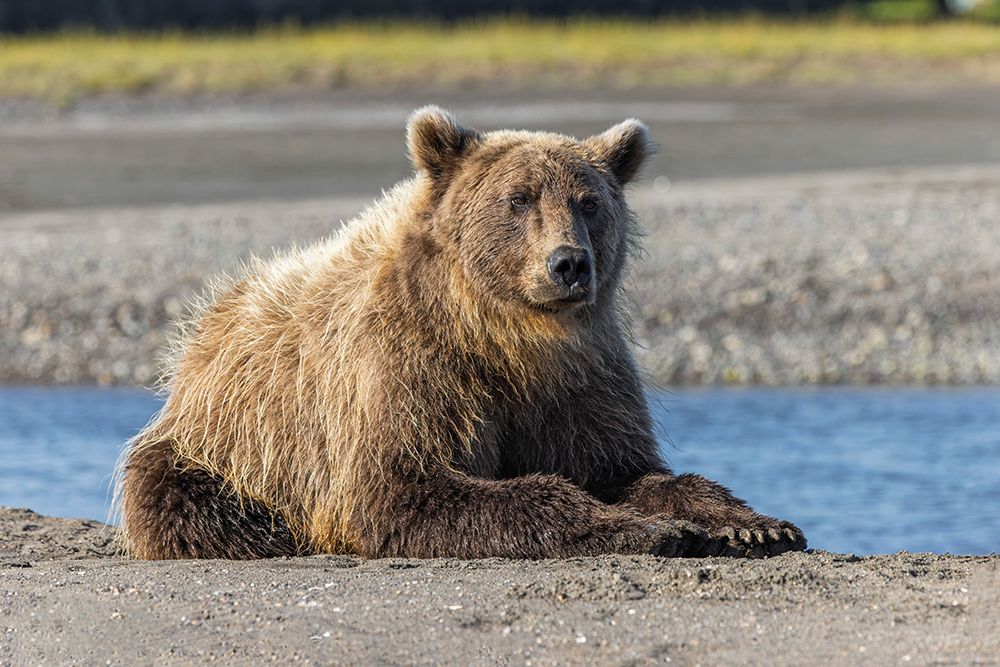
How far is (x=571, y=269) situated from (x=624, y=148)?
2.91 feet

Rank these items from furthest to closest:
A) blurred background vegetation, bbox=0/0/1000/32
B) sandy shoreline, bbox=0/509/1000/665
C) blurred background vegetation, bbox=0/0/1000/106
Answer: blurred background vegetation, bbox=0/0/1000/32 → blurred background vegetation, bbox=0/0/1000/106 → sandy shoreline, bbox=0/509/1000/665

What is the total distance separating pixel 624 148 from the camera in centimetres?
598

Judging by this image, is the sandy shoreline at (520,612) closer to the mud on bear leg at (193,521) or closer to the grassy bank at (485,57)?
the mud on bear leg at (193,521)

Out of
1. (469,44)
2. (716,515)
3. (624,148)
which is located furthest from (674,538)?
(469,44)

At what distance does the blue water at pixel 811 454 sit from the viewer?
8.05 metres

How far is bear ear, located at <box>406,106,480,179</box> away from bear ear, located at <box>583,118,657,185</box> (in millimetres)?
463

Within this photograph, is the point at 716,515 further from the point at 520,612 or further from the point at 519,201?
the point at 519,201

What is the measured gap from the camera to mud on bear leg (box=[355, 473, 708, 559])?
17.2 ft

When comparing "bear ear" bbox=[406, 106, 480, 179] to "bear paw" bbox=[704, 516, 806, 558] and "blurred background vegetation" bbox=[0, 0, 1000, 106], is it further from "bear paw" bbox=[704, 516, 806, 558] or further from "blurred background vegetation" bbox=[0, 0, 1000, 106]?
"blurred background vegetation" bbox=[0, 0, 1000, 106]

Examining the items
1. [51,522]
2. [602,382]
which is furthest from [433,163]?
[51,522]

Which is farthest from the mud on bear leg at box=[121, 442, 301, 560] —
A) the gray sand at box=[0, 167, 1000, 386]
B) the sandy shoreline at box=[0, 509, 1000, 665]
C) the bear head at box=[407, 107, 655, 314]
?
the gray sand at box=[0, 167, 1000, 386]

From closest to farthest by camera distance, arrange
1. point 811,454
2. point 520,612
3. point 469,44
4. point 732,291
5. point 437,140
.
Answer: point 520,612 < point 437,140 < point 811,454 < point 732,291 < point 469,44

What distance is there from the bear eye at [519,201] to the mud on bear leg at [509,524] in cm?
88

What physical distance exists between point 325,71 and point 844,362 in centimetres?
1989
